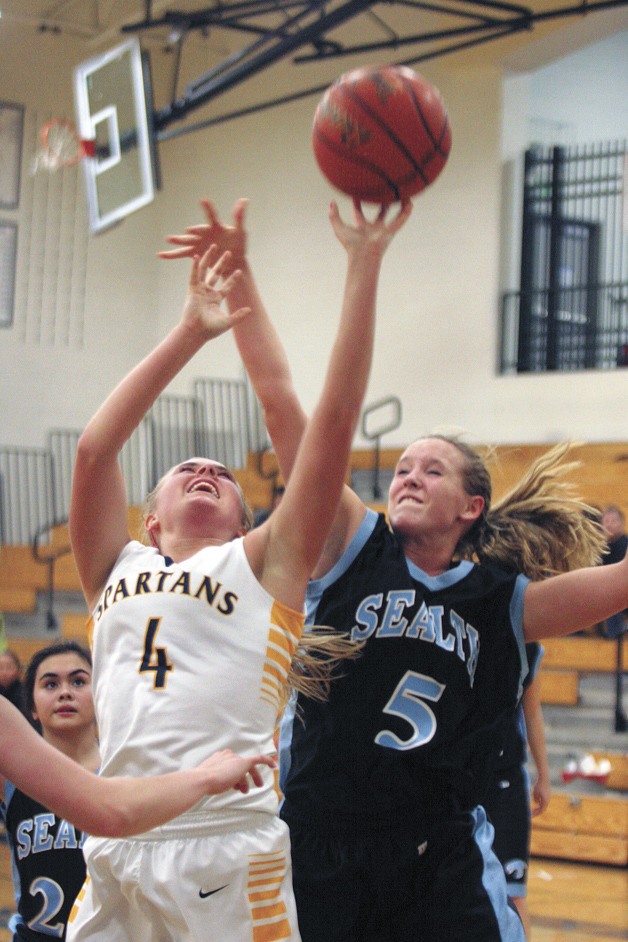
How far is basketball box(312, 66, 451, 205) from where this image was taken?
268cm

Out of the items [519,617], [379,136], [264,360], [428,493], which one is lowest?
[519,617]

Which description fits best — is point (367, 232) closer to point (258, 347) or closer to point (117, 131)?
Answer: point (258, 347)

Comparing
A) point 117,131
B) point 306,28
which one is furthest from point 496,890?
point 306,28

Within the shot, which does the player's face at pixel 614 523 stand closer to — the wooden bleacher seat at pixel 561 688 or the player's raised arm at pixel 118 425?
the wooden bleacher seat at pixel 561 688

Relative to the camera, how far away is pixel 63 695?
343 cm

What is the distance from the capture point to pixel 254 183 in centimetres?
1272

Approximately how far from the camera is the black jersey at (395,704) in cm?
287

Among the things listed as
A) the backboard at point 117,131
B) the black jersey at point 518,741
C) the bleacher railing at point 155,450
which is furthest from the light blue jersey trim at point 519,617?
the bleacher railing at point 155,450

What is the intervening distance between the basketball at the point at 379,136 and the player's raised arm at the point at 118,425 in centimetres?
35

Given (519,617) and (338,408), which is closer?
(338,408)

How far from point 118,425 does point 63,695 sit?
3.81ft

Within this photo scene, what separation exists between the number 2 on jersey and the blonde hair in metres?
0.51

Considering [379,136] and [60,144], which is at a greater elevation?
[60,144]

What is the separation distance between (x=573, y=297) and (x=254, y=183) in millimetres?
3941
